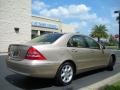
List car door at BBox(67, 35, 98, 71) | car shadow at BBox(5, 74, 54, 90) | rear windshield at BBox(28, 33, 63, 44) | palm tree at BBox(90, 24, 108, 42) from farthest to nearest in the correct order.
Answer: palm tree at BBox(90, 24, 108, 42) → car door at BBox(67, 35, 98, 71) → rear windshield at BBox(28, 33, 63, 44) → car shadow at BBox(5, 74, 54, 90)

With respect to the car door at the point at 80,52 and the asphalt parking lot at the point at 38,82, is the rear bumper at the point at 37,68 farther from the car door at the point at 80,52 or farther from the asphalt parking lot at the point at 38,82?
the car door at the point at 80,52

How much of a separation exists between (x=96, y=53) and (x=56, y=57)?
218cm

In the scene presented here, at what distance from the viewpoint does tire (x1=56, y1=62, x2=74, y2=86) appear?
6.42 metres

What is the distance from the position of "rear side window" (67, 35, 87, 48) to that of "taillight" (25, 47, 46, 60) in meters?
1.20

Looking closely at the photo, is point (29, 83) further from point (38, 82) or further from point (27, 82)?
point (38, 82)

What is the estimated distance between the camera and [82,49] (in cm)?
729

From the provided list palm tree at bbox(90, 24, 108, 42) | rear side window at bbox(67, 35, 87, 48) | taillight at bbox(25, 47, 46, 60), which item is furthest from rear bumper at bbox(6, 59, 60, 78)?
palm tree at bbox(90, 24, 108, 42)

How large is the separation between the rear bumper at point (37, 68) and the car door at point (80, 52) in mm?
864

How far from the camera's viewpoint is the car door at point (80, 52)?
694 centimetres

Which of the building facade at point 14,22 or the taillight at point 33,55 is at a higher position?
the building facade at point 14,22

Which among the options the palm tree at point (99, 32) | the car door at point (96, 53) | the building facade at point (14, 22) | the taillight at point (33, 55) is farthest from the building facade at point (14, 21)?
the palm tree at point (99, 32)

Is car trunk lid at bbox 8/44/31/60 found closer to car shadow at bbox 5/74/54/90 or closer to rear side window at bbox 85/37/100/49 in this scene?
car shadow at bbox 5/74/54/90

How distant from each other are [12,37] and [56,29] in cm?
2246

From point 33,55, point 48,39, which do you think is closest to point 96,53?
point 48,39
